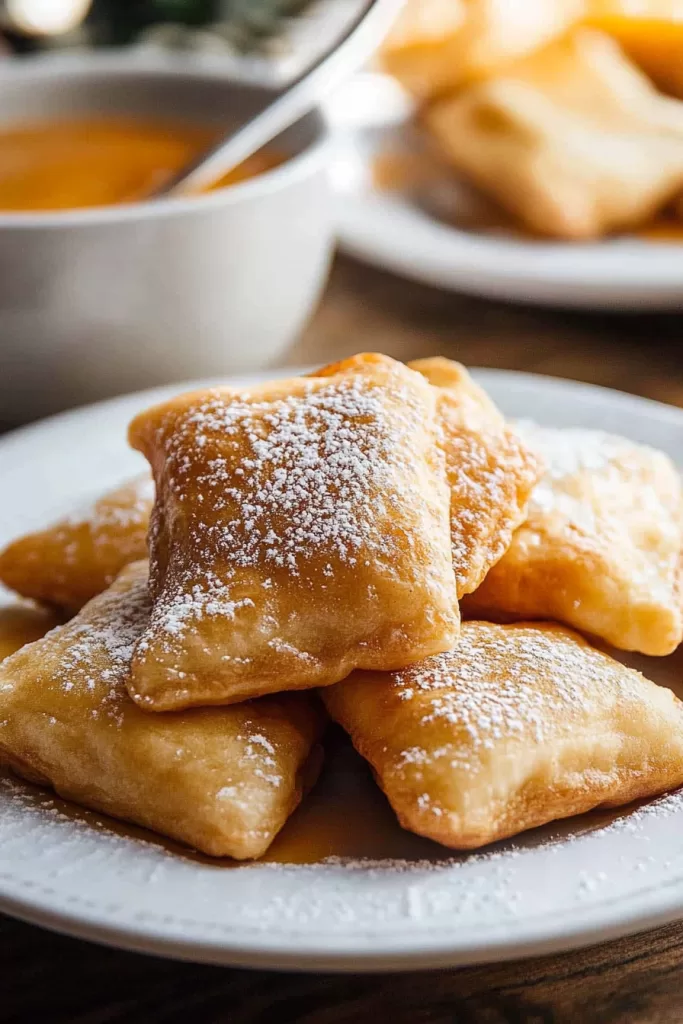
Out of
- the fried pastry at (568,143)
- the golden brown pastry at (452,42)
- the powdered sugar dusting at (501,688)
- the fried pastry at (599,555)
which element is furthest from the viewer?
the golden brown pastry at (452,42)

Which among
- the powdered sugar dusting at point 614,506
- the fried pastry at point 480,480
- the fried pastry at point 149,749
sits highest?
the fried pastry at point 480,480

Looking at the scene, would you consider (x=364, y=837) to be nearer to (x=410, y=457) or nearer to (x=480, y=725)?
(x=480, y=725)

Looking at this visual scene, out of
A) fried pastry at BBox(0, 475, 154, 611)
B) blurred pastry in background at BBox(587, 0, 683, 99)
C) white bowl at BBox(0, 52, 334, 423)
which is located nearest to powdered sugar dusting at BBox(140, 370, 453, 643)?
fried pastry at BBox(0, 475, 154, 611)

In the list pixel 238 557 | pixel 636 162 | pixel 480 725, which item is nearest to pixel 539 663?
pixel 480 725

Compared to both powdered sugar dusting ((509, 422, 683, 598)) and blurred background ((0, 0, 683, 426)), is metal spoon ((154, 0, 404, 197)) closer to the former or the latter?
blurred background ((0, 0, 683, 426))

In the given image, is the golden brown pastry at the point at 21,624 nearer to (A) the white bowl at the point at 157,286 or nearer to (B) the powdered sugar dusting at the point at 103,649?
(B) the powdered sugar dusting at the point at 103,649

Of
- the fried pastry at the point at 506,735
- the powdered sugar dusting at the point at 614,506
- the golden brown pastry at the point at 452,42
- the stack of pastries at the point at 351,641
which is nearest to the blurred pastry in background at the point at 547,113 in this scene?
the golden brown pastry at the point at 452,42

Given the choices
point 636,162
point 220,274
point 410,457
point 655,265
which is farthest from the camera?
point 636,162
